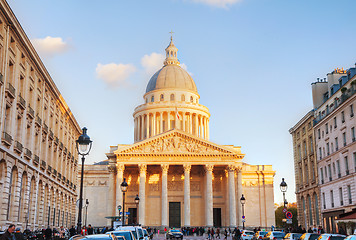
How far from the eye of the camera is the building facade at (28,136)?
2717 centimetres

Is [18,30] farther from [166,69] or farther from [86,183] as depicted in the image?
[166,69]

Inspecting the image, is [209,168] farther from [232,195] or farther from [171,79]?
[171,79]

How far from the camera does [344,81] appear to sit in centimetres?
4628

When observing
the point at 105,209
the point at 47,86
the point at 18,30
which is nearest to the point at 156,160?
the point at 105,209

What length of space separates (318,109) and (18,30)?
37.2 metres

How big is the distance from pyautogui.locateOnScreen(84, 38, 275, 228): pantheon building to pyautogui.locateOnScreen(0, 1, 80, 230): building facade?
21197mm

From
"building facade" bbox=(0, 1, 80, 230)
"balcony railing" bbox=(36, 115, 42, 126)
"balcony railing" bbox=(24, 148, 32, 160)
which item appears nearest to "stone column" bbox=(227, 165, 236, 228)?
"building facade" bbox=(0, 1, 80, 230)

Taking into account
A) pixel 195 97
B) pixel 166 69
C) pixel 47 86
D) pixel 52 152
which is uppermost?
pixel 166 69

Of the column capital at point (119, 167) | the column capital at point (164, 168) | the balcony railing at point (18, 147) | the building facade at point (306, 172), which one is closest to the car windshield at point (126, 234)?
the balcony railing at point (18, 147)

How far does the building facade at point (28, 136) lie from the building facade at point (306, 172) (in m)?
30.0

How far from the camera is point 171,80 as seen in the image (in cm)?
10150

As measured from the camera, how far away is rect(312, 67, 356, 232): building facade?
4178 centimetres

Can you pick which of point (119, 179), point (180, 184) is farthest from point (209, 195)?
point (119, 179)

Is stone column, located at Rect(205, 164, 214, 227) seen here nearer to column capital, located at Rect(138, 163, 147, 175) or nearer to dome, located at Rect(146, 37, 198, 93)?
column capital, located at Rect(138, 163, 147, 175)
